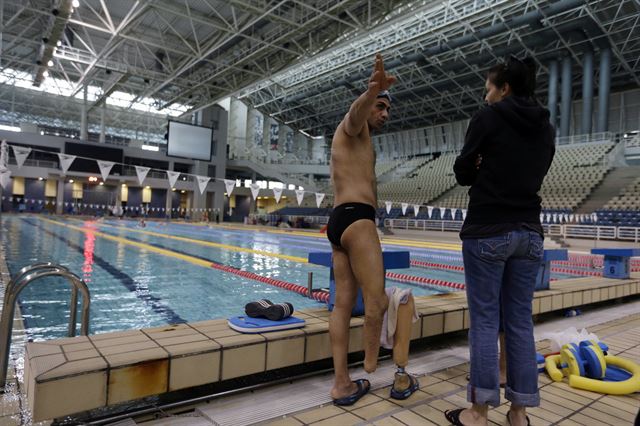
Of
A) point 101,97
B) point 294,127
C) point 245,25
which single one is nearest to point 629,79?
point 245,25

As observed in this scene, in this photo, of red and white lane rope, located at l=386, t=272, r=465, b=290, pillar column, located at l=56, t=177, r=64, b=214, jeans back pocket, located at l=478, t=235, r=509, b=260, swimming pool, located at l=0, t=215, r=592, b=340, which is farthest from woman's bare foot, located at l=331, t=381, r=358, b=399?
pillar column, located at l=56, t=177, r=64, b=214

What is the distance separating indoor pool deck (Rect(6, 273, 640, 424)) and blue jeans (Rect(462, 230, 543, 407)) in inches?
9.7

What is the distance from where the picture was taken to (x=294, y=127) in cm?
3594

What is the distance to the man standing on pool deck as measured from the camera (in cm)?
160

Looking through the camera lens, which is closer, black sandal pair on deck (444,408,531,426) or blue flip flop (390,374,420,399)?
black sandal pair on deck (444,408,531,426)

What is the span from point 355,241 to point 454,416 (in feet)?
2.43

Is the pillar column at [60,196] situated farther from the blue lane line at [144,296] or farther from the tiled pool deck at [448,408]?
the tiled pool deck at [448,408]

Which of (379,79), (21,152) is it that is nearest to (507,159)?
(379,79)

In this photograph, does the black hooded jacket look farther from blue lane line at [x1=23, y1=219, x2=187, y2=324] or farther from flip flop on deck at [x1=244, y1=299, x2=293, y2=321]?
blue lane line at [x1=23, y1=219, x2=187, y2=324]

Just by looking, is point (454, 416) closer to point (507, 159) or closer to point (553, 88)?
point (507, 159)

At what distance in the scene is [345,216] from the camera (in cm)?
165

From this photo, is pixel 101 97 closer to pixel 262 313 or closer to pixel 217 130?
pixel 217 130

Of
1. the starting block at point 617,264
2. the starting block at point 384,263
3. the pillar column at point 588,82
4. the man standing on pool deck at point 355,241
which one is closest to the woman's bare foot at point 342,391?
the man standing on pool deck at point 355,241

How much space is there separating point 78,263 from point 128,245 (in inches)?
130
